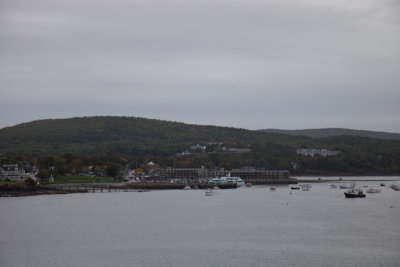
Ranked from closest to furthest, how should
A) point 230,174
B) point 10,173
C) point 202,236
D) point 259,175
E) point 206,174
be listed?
point 202,236
point 10,173
point 230,174
point 206,174
point 259,175

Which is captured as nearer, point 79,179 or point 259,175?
point 79,179

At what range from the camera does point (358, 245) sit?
42.8m

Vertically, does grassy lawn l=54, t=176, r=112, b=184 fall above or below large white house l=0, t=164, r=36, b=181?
below

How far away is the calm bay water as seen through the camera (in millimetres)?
39094

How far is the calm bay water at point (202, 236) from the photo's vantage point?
128 feet

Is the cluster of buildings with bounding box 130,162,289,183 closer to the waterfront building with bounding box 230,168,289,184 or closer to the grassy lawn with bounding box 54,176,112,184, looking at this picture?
the waterfront building with bounding box 230,168,289,184

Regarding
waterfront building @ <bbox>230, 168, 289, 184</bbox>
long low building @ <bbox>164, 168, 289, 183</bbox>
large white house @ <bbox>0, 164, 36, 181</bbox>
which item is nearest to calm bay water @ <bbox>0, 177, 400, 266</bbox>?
large white house @ <bbox>0, 164, 36, 181</bbox>

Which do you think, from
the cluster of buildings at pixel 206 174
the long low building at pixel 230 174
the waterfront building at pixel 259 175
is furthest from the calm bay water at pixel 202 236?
the waterfront building at pixel 259 175

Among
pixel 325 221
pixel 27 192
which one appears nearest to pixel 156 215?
pixel 325 221

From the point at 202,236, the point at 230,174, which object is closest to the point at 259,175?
the point at 230,174

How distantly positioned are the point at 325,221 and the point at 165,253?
2241 centimetres

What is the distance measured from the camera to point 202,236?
161 ft

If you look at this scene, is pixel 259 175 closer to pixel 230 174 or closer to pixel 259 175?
pixel 259 175

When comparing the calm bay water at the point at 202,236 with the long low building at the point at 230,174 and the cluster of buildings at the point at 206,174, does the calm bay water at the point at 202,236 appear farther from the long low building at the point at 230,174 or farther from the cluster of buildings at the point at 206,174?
the long low building at the point at 230,174
